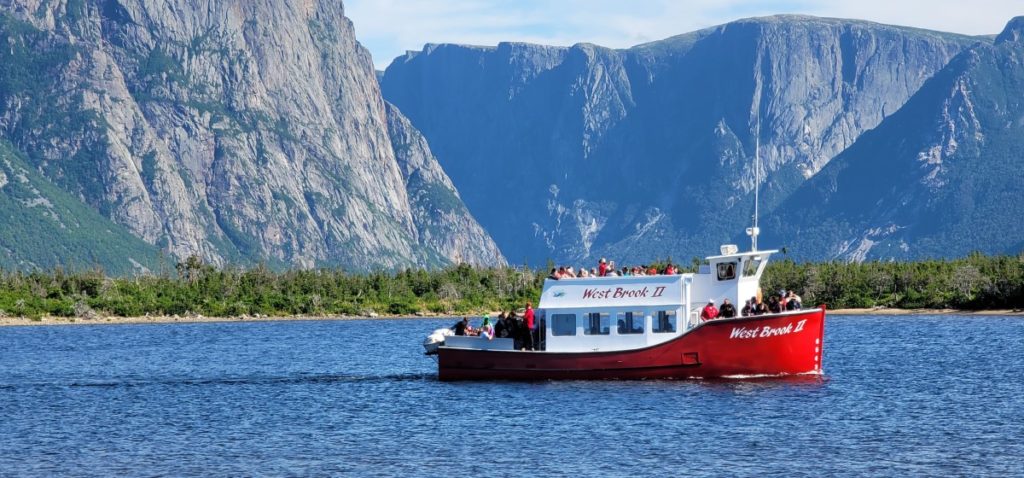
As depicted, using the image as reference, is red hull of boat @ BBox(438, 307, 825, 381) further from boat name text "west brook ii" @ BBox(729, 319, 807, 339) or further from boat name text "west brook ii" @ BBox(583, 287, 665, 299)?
boat name text "west brook ii" @ BBox(583, 287, 665, 299)

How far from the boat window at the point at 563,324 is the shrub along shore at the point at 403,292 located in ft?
256

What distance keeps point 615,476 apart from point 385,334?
8091cm

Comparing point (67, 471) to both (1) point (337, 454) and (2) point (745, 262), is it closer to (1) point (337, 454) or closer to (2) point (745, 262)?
(1) point (337, 454)

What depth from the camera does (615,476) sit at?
50375 millimetres

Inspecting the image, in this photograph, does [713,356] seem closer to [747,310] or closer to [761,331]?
[761,331]

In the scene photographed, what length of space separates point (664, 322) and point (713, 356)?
2779 mm

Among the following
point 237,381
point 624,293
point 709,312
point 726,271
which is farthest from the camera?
point 237,381

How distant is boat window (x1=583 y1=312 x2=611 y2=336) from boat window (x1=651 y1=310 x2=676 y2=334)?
2.20m

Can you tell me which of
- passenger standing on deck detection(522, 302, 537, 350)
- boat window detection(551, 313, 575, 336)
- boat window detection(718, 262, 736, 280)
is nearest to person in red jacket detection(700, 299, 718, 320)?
boat window detection(718, 262, 736, 280)

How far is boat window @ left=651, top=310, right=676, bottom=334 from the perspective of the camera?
72.2m

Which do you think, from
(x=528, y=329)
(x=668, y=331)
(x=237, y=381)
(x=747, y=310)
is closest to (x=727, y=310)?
(x=747, y=310)

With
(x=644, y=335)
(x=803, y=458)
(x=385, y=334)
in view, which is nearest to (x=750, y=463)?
(x=803, y=458)

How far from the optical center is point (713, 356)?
71375 millimetres

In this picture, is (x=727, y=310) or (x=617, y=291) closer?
(x=727, y=310)
